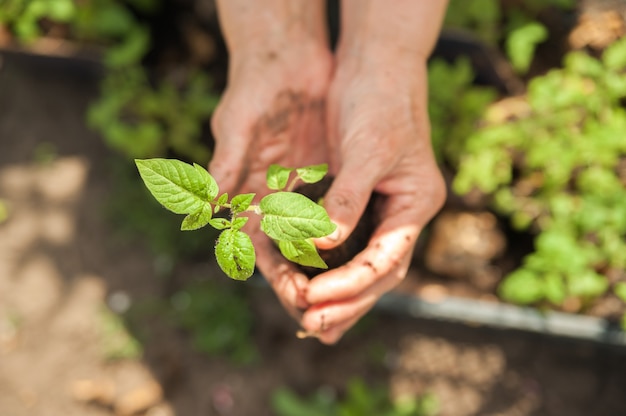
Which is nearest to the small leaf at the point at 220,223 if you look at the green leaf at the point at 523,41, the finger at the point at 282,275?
the finger at the point at 282,275

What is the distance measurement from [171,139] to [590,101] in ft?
7.27

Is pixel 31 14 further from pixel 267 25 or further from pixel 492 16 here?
pixel 492 16

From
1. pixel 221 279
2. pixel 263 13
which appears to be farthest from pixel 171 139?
pixel 263 13

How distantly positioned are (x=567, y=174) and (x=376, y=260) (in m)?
1.30

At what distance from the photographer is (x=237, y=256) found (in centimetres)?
138

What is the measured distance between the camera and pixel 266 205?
1397 millimetres

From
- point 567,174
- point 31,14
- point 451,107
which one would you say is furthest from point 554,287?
point 31,14

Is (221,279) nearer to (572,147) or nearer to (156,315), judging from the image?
(156,315)

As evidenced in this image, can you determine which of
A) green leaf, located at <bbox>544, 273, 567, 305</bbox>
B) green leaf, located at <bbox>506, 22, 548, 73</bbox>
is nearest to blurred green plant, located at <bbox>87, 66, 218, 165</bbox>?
green leaf, located at <bbox>506, 22, 548, 73</bbox>

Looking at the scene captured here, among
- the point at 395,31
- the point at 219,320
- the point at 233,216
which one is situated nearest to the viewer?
the point at 233,216

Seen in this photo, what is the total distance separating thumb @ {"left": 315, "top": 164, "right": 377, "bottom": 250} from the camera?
163cm

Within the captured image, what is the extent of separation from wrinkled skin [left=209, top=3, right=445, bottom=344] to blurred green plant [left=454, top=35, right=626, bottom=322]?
70 cm

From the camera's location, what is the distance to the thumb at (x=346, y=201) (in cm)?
163

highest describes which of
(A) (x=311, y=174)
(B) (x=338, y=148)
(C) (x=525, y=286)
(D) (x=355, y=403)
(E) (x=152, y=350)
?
(A) (x=311, y=174)
